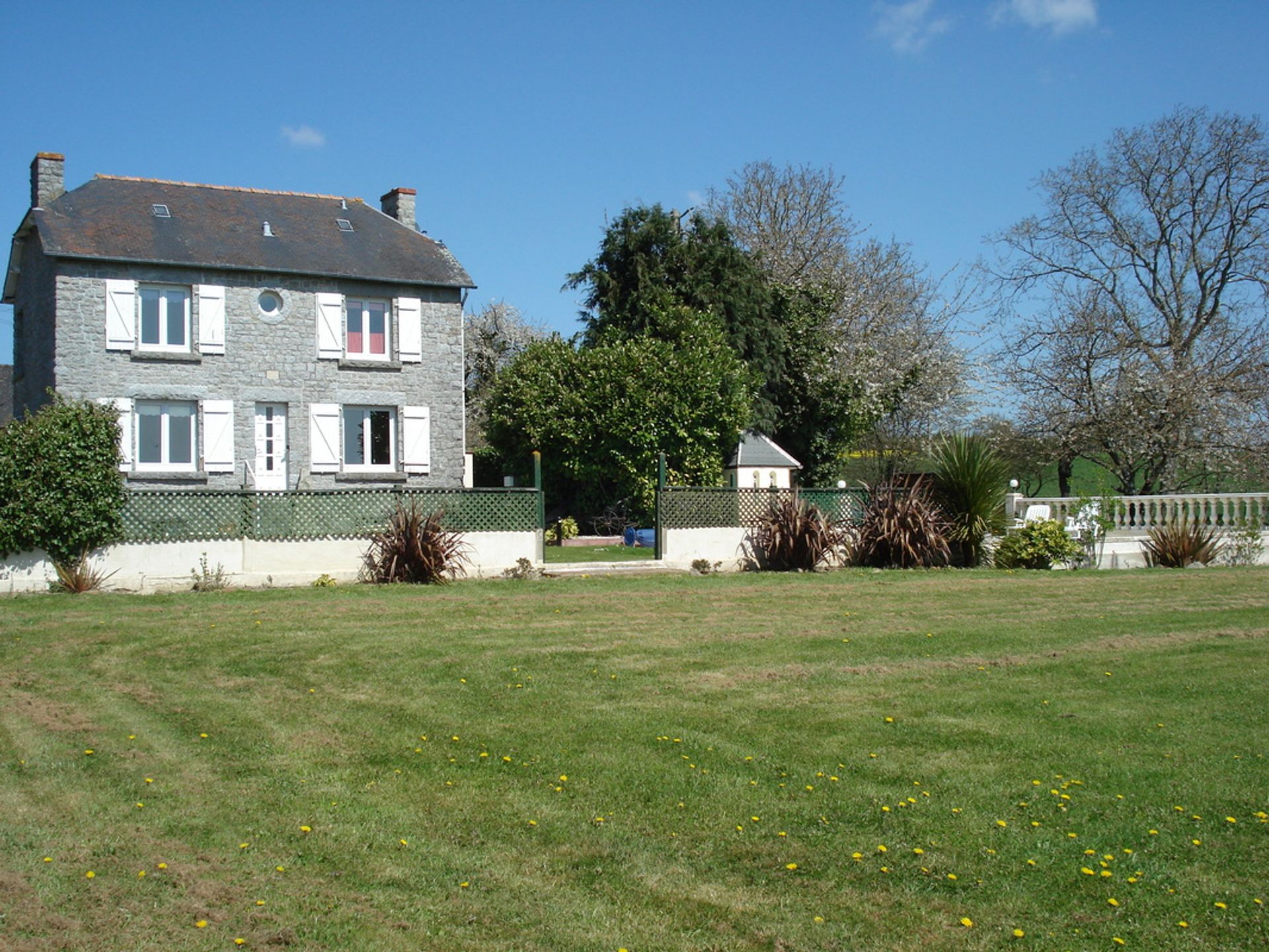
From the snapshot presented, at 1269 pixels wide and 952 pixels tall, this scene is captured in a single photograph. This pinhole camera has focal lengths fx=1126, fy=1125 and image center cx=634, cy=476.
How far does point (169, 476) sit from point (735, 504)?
44.0 feet

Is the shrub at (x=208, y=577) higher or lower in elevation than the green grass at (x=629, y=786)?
higher

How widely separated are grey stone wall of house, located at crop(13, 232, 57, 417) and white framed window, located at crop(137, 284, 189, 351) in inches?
70.1

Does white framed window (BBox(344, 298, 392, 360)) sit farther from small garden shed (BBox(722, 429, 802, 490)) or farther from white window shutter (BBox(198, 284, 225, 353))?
small garden shed (BBox(722, 429, 802, 490))

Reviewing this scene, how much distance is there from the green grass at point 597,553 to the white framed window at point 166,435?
8.75 meters

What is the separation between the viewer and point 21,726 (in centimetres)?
790

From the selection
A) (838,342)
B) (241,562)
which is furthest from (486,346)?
(241,562)

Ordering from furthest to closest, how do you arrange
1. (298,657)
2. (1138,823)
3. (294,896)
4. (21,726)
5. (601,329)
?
(601,329) < (298,657) < (21,726) < (1138,823) < (294,896)

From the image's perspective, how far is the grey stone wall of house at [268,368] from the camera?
2472cm

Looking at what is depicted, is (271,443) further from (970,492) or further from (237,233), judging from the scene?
(970,492)

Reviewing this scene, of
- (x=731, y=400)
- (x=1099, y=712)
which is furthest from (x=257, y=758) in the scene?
(x=731, y=400)

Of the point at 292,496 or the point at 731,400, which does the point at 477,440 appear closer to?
the point at 731,400

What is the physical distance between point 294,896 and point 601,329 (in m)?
26.1

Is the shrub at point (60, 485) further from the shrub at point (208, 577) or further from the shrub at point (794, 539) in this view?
the shrub at point (794, 539)

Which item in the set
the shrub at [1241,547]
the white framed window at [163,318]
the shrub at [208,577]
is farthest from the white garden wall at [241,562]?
the shrub at [1241,547]
